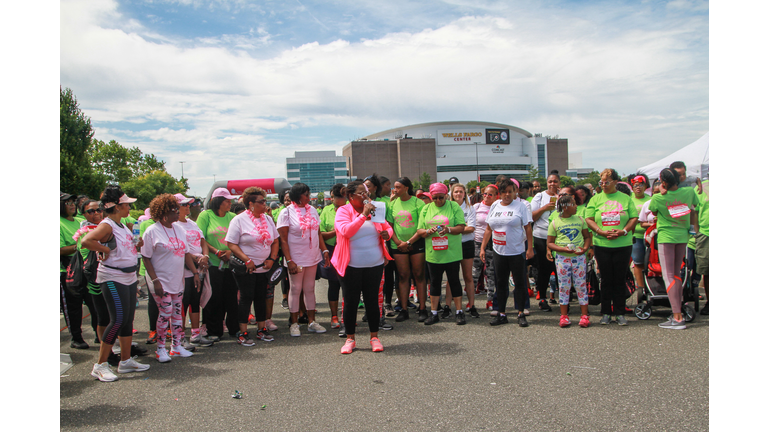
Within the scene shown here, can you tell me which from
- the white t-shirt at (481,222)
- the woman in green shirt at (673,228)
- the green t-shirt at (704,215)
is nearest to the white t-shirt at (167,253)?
the white t-shirt at (481,222)

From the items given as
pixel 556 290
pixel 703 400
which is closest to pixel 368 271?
pixel 703 400

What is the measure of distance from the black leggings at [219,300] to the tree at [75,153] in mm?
27530

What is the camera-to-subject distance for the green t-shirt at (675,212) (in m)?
5.49

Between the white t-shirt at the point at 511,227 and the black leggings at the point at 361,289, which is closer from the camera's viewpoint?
the black leggings at the point at 361,289

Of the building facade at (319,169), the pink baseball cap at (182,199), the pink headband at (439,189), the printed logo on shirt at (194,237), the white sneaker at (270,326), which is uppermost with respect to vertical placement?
the building facade at (319,169)

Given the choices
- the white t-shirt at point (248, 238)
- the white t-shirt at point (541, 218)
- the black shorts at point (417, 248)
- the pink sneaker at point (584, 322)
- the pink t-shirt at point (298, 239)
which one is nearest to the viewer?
the white t-shirt at point (248, 238)

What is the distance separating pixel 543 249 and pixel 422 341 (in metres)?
2.80

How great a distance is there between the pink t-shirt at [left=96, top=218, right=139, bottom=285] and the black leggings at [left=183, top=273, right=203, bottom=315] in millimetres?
878

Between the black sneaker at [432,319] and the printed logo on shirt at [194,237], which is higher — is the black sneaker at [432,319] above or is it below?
below

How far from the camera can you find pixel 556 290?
7324 mm

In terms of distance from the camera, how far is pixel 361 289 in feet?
17.2

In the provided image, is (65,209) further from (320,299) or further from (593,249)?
(593,249)

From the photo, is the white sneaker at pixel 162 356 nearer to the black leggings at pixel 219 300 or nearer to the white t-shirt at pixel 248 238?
the black leggings at pixel 219 300

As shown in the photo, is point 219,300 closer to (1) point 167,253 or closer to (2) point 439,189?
(1) point 167,253
